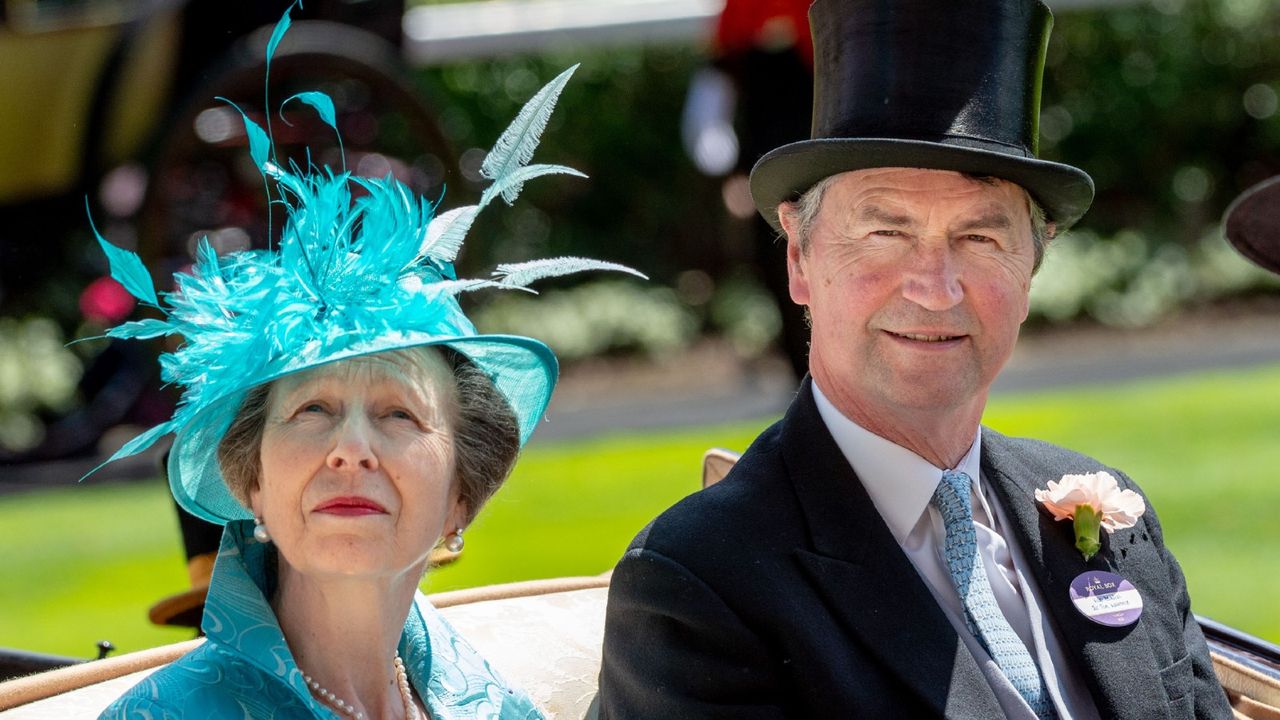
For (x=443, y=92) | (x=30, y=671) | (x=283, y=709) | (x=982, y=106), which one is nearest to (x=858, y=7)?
(x=982, y=106)

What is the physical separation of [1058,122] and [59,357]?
682 cm

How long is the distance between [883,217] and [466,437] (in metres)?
0.66

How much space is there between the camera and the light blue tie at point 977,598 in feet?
7.93

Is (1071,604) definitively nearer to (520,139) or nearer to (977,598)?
(977,598)

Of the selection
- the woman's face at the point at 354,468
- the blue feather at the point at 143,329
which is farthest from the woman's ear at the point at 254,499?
the blue feather at the point at 143,329

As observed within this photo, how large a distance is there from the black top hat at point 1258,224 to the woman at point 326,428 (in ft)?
4.36

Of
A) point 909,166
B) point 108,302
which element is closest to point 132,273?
point 909,166

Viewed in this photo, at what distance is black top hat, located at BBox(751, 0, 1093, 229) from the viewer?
97.3 inches

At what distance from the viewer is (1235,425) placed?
841 cm

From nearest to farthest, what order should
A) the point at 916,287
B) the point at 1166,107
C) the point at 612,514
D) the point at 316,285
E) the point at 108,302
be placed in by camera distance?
1. the point at 316,285
2. the point at 916,287
3. the point at 612,514
4. the point at 108,302
5. the point at 1166,107

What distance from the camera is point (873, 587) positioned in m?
2.38

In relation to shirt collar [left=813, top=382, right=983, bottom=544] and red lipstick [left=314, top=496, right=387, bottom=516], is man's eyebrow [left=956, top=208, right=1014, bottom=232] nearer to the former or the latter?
shirt collar [left=813, top=382, right=983, bottom=544]

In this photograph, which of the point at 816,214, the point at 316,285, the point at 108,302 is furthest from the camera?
the point at 108,302

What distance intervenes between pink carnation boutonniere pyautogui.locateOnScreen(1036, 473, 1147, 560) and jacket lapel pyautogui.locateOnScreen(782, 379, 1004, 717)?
1.15 ft
